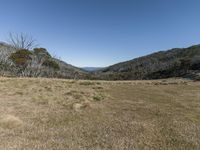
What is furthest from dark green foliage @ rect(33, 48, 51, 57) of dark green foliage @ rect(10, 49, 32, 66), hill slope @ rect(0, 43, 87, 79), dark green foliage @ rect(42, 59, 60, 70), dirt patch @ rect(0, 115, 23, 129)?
dirt patch @ rect(0, 115, 23, 129)

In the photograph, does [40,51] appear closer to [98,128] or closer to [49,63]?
[49,63]

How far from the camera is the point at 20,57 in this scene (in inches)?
1957

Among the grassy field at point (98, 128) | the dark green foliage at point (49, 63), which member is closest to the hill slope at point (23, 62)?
the dark green foliage at point (49, 63)

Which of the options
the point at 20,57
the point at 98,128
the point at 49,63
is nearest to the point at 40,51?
the point at 49,63

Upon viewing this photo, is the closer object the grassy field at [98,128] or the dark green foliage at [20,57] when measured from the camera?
the grassy field at [98,128]

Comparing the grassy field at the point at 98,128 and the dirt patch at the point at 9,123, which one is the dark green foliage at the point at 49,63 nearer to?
the grassy field at the point at 98,128

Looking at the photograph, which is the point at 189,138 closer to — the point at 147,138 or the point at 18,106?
the point at 147,138

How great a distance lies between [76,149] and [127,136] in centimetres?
205

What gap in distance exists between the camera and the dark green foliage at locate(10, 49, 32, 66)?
4893 centimetres

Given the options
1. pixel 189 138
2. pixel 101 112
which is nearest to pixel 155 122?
pixel 189 138

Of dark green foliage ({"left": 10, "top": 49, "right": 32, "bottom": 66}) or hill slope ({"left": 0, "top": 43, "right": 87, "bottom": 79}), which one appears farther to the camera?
hill slope ({"left": 0, "top": 43, "right": 87, "bottom": 79})

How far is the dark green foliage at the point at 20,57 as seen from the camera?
4893 cm

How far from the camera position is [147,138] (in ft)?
22.0

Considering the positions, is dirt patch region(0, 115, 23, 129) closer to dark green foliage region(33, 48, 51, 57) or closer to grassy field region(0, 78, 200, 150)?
grassy field region(0, 78, 200, 150)
